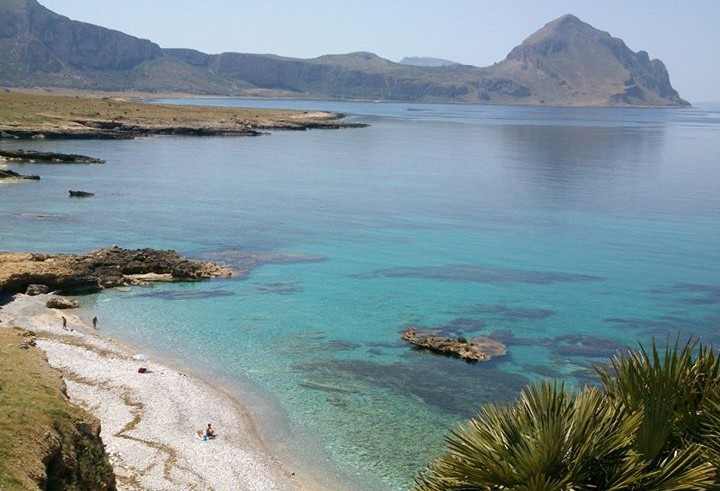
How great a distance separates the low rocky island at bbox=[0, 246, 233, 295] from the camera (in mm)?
50572

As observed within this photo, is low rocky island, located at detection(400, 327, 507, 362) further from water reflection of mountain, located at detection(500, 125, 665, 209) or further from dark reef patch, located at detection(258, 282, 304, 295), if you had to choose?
water reflection of mountain, located at detection(500, 125, 665, 209)

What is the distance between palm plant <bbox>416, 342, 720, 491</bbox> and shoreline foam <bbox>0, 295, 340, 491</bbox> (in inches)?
649

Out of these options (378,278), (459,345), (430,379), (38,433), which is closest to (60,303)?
(378,278)


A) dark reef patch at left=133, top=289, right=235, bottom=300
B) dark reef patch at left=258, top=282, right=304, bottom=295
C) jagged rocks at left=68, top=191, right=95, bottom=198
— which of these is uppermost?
jagged rocks at left=68, top=191, right=95, bottom=198

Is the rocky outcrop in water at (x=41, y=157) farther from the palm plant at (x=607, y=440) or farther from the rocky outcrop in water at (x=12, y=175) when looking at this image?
the palm plant at (x=607, y=440)

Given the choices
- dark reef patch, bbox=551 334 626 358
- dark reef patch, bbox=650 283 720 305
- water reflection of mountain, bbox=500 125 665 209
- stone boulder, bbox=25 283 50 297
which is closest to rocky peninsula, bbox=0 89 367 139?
water reflection of mountain, bbox=500 125 665 209

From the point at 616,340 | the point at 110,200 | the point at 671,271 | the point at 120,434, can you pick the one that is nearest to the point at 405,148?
the point at 110,200

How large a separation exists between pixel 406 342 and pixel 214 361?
11.8 m

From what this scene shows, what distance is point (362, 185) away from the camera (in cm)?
11269

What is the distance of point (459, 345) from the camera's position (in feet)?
142

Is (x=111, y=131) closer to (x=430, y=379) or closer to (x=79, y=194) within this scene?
(x=79, y=194)

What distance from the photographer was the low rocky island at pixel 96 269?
1991 inches

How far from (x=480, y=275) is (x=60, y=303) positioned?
32811 millimetres

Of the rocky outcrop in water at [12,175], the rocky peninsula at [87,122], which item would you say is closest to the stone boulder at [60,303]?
the rocky outcrop in water at [12,175]
